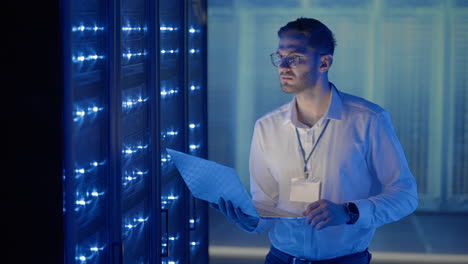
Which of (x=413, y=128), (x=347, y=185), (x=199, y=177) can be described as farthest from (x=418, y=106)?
(x=199, y=177)

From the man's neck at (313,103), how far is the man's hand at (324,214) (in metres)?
0.42

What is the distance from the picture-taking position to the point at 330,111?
2.55 metres

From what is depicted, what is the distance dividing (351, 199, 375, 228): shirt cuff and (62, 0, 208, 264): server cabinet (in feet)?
2.54

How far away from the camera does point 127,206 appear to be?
2.63m

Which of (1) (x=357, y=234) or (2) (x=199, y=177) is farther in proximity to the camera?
(1) (x=357, y=234)

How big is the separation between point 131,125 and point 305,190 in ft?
2.23

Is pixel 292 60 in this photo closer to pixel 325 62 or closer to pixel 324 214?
pixel 325 62

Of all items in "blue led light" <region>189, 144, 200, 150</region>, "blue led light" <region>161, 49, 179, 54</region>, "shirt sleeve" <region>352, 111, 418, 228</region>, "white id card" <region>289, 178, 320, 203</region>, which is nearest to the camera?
"shirt sleeve" <region>352, 111, 418, 228</region>

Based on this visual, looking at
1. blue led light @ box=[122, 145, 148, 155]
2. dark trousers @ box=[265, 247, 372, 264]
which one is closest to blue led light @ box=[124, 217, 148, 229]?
blue led light @ box=[122, 145, 148, 155]

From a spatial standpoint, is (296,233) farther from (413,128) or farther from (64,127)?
(413,128)

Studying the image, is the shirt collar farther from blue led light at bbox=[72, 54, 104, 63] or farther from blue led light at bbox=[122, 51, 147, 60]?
blue led light at bbox=[72, 54, 104, 63]

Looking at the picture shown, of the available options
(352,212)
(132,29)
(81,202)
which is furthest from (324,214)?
(132,29)

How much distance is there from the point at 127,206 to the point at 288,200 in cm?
59

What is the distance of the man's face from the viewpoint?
251cm
